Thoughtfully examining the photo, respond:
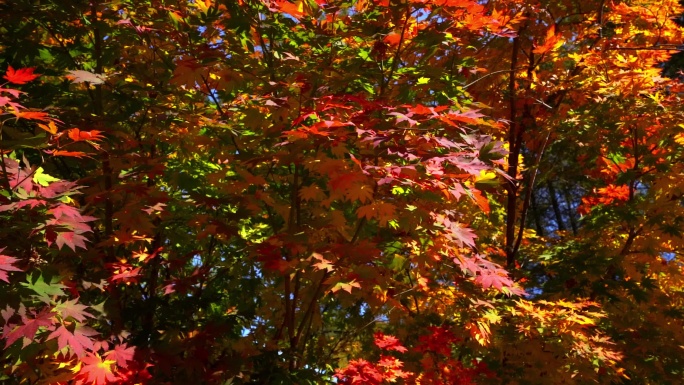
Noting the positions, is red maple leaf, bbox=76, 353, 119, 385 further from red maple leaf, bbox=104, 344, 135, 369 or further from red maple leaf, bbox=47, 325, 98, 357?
red maple leaf, bbox=47, 325, 98, 357

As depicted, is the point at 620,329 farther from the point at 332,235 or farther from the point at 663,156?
the point at 332,235

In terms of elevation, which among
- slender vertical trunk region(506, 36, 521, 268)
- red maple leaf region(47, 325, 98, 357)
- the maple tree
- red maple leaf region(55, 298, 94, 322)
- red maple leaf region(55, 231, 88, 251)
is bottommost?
red maple leaf region(47, 325, 98, 357)

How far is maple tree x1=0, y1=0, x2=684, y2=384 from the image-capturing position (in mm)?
2471

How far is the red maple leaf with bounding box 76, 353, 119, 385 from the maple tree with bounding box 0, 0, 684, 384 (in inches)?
0.5

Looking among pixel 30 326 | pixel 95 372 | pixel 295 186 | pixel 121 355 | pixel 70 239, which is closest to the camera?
pixel 30 326

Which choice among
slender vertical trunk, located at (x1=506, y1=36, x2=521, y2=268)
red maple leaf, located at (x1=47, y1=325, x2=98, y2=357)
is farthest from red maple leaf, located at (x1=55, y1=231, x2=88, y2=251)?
slender vertical trunk, located at (x1=506, y1=36, x2=521, y2=268)

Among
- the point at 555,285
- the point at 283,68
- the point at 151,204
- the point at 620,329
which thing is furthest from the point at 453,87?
the point at 620,329

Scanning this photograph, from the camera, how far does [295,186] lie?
3.21 metres

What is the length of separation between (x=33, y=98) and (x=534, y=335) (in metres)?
3.87

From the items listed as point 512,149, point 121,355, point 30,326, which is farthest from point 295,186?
point 512,149

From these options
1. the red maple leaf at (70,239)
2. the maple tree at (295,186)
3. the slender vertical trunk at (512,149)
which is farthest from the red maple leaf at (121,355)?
the slender vertical trunk at (512,149)

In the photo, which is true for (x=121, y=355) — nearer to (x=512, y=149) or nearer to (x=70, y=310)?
(x=70, y=310)

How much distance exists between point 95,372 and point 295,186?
4.80 ft

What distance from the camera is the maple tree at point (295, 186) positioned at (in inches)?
97.3
